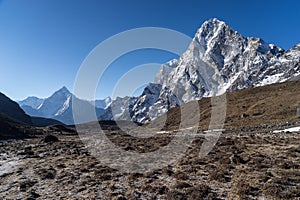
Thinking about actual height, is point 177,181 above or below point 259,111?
below

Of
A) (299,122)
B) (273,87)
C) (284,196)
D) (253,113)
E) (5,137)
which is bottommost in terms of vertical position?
(5,137)

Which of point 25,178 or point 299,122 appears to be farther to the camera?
point 299,122

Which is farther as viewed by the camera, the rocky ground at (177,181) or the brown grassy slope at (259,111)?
the brown grassy slope at (259,111)

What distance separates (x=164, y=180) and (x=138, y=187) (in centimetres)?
215

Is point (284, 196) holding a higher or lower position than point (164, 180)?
higher

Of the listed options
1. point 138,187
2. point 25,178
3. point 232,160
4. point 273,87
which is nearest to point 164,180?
point 138,187

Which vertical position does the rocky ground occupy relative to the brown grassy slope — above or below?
below

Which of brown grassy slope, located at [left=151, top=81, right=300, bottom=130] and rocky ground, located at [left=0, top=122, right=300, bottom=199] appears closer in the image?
rocky ground, located at [left=0, top=122, right=300, bottom=199]

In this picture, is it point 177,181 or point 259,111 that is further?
point 259,111

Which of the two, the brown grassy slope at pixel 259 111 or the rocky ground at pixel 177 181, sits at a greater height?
the brown grassy slope at pixel 259 111

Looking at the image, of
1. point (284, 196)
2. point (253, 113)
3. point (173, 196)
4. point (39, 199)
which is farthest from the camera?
point (253, 113)

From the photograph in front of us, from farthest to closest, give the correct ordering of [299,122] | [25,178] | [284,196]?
[299,122] → [25,178] → [284,196]

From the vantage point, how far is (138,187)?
49.5 ft

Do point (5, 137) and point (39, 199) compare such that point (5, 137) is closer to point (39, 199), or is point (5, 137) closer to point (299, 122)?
point (39, 199)
